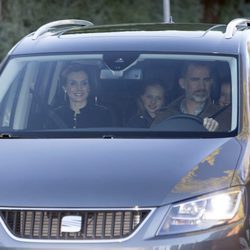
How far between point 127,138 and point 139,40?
0.98 meters

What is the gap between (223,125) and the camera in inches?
236

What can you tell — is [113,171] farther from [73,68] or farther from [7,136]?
[73,68]

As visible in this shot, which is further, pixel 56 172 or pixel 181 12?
pixel 181 12

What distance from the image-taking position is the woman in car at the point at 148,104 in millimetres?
6176

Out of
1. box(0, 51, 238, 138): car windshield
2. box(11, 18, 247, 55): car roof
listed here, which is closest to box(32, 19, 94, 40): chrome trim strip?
box(11, 18, 247, 55): car roof

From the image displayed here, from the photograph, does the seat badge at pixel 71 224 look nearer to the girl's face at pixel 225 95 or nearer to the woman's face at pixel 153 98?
the woman's face at pixel 153 98

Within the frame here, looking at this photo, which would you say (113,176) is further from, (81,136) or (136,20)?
(136,20)

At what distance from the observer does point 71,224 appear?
5086 millimetres

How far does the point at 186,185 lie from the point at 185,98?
1.27 metres

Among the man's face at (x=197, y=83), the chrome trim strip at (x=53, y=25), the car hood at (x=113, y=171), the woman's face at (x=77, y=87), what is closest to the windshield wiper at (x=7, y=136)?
the car hood at (x=113, y=171)

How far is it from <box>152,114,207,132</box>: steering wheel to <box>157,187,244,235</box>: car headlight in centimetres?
90

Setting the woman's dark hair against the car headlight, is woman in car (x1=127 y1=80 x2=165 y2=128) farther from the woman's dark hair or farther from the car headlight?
the car headlight

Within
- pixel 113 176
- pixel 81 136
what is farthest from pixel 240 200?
pixel 81 136

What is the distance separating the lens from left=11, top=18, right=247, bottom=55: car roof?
6.48m
